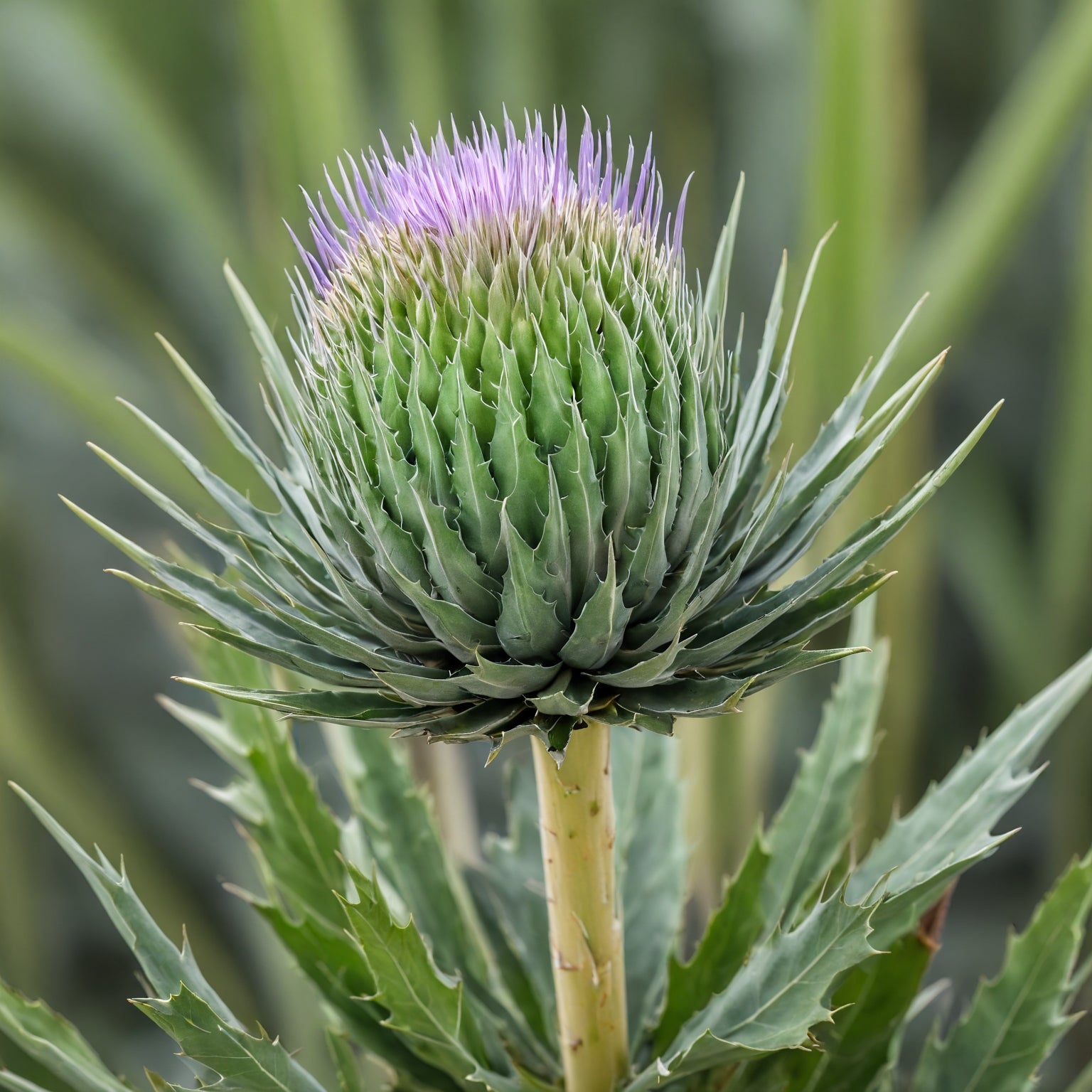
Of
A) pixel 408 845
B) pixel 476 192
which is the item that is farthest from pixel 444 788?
pixel 476 192

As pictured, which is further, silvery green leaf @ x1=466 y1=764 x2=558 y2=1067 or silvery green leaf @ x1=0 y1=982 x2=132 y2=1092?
silvery green leaf @ x1=466 y1=764 x2=558 y2=1067

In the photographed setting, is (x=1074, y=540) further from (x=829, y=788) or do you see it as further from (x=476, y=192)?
(x=476, y=192)

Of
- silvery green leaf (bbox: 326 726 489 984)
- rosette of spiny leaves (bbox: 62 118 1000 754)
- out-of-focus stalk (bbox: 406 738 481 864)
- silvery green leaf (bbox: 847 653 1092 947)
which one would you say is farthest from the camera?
out-of-focus stalk (bbox: 406 738 481 864)

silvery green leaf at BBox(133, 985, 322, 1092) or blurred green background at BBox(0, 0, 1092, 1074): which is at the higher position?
blurred green background at BBox(0, 0, 1092, 1074)

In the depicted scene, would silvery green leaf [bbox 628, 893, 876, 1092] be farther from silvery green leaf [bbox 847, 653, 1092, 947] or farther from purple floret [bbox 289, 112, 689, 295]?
purple floret [bbox 289, 112, 689, 295]

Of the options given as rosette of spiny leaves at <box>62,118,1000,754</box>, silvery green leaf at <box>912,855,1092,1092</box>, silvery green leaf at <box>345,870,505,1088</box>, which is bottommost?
silvery green leaf at <box>912,855,1092,1092</box>

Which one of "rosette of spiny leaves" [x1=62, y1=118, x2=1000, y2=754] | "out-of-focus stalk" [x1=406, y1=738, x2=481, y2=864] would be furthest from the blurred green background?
"rosette of spiny leaves" [x1=62, y1=118, x2=1000, y2=754]

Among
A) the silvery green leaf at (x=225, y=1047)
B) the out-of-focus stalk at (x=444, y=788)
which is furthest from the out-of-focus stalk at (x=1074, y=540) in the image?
the silvery green leaf at (x=225, y=1047)
